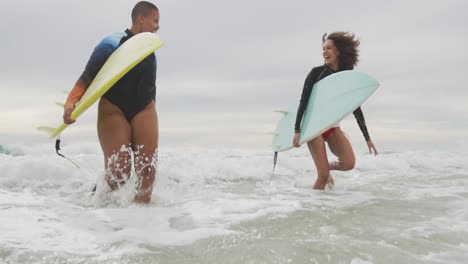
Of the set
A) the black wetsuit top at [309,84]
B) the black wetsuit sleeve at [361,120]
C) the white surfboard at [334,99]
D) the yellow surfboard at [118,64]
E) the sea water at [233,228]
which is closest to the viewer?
the sea water at [233,228]

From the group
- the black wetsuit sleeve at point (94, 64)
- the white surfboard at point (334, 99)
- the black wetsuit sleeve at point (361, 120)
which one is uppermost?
the black wetsuit sleeve at point (94, 64)

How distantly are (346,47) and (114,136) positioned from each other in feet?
8.81

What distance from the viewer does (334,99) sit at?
15.5 ft

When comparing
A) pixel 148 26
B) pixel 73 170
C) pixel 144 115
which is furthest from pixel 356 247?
pixel 73 170

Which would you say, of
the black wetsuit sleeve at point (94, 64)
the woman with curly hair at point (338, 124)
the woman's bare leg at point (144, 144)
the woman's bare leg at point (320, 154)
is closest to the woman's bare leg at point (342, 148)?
the woman with curly hair at point (338, 124)

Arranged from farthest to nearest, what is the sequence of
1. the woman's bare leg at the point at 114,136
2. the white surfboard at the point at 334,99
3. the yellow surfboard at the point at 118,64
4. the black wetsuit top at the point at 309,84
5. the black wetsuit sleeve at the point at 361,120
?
1. the black wetsuit sleeve at the point at 361,120
2. the black wetsuit top at the point at 309,84
3. the white surfboard at the point at 334,99
4. the woman's bare leg at the point at 114,136
5. the yellow surfboard at the point at 118,64

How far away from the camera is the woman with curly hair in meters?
4.66

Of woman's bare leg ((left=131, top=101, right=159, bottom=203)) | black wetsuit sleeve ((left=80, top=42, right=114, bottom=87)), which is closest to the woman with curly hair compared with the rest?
woman's bare leg ((left=131, top=101, right=159, bottom=203))

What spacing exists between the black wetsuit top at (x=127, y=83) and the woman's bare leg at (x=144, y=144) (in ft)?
0.22

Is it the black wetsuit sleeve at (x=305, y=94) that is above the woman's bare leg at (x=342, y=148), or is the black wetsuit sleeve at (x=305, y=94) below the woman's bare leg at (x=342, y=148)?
above

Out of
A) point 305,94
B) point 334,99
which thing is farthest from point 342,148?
point 305,94

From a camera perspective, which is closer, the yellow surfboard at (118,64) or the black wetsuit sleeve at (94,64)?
the yellow surfboard at (118,64)

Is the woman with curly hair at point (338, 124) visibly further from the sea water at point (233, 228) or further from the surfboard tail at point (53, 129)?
the surfboard tail at point (53, 129)

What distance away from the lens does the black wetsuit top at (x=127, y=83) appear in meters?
3.58
